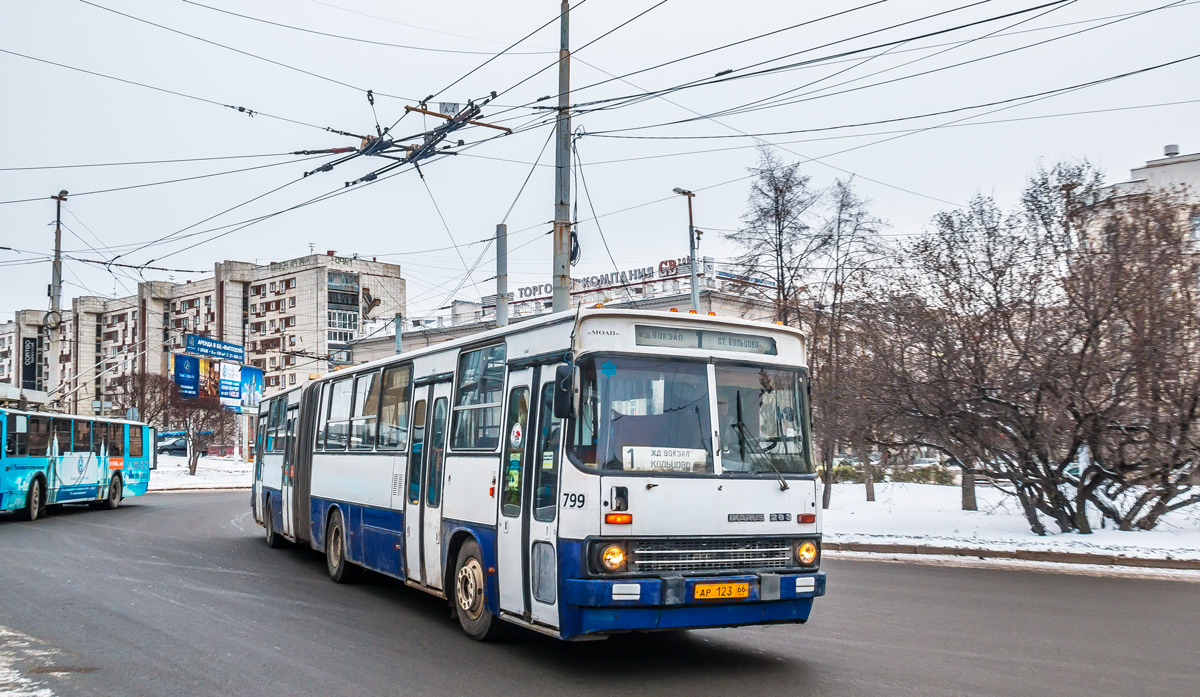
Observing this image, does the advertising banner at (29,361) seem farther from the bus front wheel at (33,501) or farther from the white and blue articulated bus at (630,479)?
the white and blue articulated bus at (630,479)

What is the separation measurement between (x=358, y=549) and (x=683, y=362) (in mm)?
6477

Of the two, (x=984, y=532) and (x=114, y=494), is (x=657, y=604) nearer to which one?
(x=984, y=532)

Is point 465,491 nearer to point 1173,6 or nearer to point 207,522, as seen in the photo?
point 1173,6

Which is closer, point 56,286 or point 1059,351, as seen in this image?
point 1059,351

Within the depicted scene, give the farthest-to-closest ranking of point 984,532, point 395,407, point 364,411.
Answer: point 984,532, point 364,411, point 395,407

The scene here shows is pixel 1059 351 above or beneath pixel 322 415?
above

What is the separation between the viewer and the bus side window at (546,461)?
7.99 m

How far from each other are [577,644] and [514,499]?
5.30ft

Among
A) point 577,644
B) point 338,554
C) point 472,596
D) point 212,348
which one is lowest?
Answer: point 577,644

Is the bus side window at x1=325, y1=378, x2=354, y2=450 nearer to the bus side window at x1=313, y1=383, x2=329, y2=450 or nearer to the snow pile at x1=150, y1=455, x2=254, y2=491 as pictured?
the bus side window at x1=313, y1=383, x2=329, y2=450

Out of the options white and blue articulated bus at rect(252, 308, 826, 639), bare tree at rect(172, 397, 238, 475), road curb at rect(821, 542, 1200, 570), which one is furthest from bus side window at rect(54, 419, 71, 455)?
bare tree at rect(172, 397, 238, 475)

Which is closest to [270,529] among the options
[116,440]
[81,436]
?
[81,436]

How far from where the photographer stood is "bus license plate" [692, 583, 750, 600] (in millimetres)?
7582

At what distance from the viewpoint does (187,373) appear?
1879 inches
